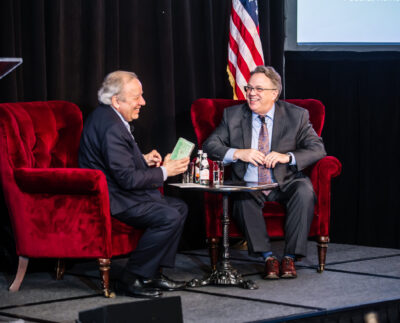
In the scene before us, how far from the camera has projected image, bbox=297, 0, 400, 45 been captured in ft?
17.3

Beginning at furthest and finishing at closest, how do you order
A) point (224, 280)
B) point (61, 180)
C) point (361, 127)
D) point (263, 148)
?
point (361, 127)
point (263, 148)
point (224, 280)
point (61, 180)

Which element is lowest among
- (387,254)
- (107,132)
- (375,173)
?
(387,254)

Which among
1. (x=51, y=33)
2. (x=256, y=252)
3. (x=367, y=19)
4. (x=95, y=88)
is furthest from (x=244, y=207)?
(x=367, y=19)

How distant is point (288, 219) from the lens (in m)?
3.85

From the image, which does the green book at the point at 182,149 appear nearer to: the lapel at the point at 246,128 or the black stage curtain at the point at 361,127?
the lapel at the point at 246,128

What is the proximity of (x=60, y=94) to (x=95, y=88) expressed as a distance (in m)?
0.26

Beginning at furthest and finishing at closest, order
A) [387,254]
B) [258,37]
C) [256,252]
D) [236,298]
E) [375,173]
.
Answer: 1. [375,173]
2. [258,37]
3. [387,254]
4. [256,252]
5. [236,298]

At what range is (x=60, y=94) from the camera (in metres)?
4.26

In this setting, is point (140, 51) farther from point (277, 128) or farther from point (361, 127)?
point (361, 127)

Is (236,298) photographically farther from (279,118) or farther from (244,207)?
(279,118)

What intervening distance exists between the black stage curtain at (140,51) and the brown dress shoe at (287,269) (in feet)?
4.27

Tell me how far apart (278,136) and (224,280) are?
999mm

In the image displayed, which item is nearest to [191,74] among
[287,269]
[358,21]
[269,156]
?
[269,156]

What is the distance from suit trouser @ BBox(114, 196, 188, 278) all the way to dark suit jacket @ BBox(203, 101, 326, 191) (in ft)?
2.32
